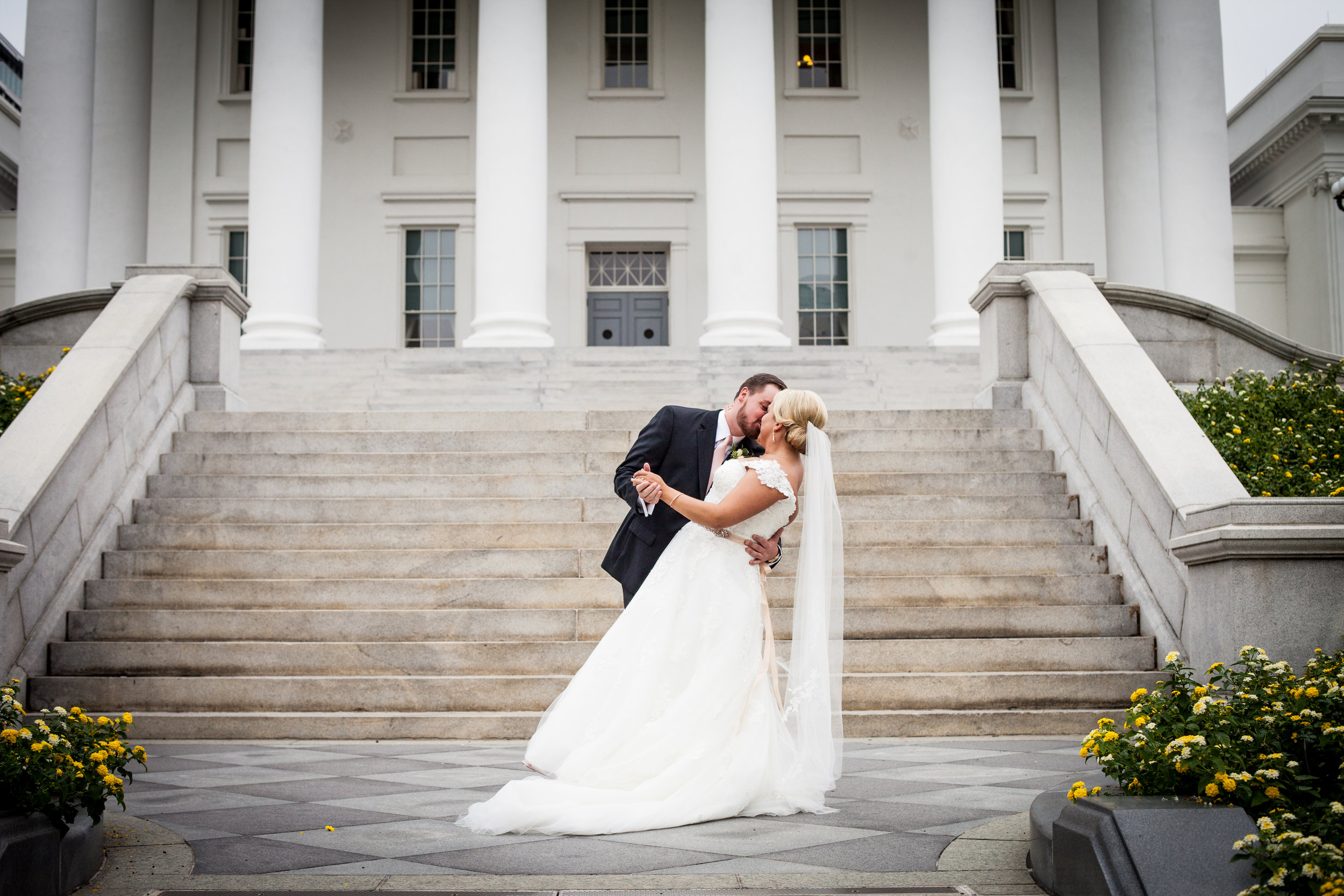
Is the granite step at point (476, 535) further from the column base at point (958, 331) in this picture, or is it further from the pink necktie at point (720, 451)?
the column base at point (958, 331)

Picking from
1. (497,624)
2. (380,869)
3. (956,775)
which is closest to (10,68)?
(497,624)

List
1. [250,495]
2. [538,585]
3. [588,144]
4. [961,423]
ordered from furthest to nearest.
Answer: [588,144] → [961,423] → [250,495] → [538,585]

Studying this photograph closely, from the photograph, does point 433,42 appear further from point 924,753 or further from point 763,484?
point 763,484

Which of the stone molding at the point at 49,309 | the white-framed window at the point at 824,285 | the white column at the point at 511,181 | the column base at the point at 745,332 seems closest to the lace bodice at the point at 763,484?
the stone molding at the point at 49,309

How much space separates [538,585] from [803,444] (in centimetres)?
358

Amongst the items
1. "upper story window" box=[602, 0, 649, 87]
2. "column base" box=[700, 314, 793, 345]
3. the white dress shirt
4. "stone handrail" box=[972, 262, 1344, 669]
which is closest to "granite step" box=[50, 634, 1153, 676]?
"stone handrail" box=[972, 262, 1344, 669]

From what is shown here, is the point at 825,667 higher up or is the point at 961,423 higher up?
the point at 961,423

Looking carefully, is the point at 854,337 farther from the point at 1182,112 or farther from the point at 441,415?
the point at 441,415

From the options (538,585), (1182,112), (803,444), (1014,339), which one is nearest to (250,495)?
(538,585)

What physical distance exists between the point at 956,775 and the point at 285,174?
16491 millimetres

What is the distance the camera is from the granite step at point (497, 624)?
8422mm

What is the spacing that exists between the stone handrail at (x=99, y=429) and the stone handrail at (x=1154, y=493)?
6976mm

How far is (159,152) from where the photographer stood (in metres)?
23.8

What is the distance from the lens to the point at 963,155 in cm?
1950
